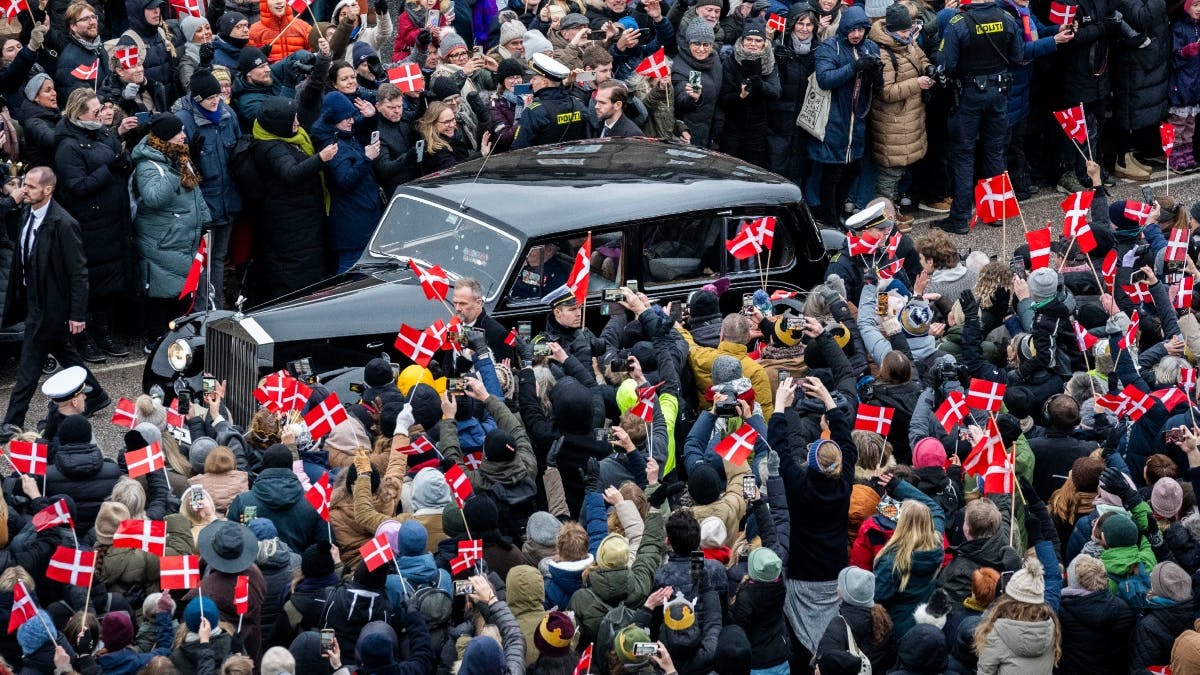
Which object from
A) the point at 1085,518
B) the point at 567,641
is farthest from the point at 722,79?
the point at 567,641

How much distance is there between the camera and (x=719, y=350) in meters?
12.2

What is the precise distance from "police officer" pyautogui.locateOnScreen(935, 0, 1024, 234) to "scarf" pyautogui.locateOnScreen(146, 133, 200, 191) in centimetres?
633

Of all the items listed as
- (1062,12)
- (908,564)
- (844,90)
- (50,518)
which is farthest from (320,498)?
(1062,12)

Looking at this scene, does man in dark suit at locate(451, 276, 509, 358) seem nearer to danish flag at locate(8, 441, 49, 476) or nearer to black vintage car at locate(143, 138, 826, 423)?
black vintage car at locate(143, 138, 826, 423)

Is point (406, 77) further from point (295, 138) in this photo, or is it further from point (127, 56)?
point (127, 56)

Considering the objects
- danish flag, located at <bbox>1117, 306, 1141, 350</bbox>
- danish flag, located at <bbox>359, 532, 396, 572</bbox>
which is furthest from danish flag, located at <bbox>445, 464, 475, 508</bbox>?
danish flag, located at <bbox>1117, 306, 1141, 350</bbox>

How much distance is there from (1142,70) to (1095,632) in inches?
373

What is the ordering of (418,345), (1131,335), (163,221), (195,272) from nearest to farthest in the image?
1. (418,345)
2. (1131,335)
3. (195,272)
4. (163,221)

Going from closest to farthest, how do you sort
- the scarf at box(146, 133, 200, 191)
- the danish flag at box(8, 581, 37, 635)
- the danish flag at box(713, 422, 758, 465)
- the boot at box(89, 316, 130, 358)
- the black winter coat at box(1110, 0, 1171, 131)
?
the danish flag at box(8, 581, 37, 635) < the danish flag at box(713, 422, 758, 465) < the scarf at box(146, 133, 200, 191) < the boot at box(89, 316, 130, 358) < the black winter coat at box(1110, 0, 1171, 131)

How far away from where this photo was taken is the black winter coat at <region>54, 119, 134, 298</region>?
13.8 metres

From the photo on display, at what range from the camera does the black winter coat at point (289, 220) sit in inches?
571

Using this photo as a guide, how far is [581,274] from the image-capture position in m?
12.7

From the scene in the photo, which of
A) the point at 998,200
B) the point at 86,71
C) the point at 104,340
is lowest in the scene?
the point at 104,340

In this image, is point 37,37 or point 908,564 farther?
point 37,37
